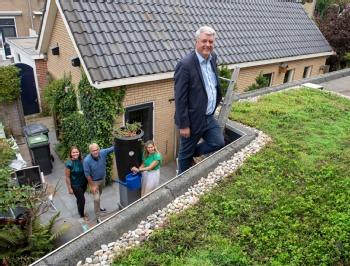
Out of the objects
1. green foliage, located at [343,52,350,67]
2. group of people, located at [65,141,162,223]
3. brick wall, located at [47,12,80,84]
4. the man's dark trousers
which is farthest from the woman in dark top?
green foliage, located at [343,52,350,67]

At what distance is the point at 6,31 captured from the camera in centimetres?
2059

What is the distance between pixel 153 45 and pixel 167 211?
18.4 feet

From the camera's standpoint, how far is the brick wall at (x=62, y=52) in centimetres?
864

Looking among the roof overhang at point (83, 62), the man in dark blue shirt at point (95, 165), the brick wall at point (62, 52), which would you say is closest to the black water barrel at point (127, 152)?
the man in dark blue shirt at point (95, 165)

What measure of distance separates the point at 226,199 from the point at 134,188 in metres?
1.64

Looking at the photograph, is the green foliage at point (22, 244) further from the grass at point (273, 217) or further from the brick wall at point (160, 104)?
the brick wall at point (160, 104)

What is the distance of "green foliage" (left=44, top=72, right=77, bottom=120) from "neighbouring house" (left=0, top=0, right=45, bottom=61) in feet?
39.7

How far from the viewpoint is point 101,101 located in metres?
7.34

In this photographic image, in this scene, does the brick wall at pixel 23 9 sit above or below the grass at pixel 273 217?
above

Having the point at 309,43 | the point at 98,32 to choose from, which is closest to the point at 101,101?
the point at 98,32

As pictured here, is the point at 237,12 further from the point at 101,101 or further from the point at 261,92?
the point at 101,101

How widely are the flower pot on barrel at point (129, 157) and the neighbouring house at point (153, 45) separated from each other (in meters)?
2.50

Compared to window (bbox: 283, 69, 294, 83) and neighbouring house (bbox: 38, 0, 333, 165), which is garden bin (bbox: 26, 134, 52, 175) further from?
window (bbox: 283, 69, 294, 83)

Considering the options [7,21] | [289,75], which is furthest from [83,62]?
[7,21]
